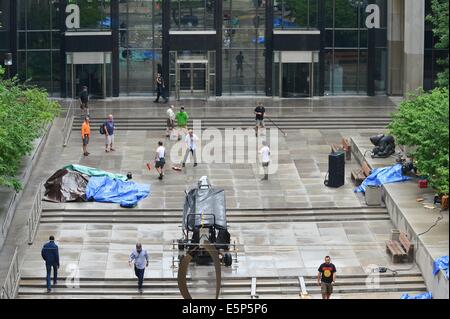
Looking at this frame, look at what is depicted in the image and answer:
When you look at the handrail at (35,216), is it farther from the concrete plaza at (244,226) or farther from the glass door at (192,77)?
the glass door at (192,77)

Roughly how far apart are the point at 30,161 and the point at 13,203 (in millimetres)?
5635

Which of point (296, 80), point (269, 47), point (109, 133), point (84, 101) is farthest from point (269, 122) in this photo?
point (109, 133)

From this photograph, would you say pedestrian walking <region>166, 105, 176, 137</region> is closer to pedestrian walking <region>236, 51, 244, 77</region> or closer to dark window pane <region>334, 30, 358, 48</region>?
pedestrian walking <region>236, 51, 244, 77</region>

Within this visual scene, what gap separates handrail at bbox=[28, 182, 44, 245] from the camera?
103 ft

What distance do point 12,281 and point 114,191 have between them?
8883mm

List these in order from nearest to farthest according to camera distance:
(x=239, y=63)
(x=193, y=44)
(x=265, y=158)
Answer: (x=265, y=158) → (x=193, y=44) → (x=239, y=63)

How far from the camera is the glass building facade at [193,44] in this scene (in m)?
53.8

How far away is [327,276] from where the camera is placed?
25.5 meters

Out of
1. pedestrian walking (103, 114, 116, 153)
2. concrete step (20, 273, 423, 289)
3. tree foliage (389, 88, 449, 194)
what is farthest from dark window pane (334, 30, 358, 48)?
concrete step (20, 273, 423, 289)

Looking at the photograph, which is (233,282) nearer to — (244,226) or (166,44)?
(244,226)

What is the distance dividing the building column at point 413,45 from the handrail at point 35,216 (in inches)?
939

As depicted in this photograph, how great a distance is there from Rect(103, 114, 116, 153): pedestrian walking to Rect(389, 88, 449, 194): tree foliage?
11.3 metres

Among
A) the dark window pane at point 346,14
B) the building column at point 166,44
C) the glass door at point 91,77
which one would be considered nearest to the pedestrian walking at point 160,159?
the building column at point 166,44

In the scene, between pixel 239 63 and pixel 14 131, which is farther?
pixel 239 63
